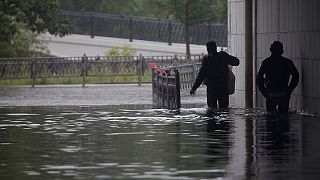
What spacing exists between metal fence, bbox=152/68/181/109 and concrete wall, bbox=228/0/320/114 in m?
1.94

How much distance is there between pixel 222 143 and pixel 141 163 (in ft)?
11.1

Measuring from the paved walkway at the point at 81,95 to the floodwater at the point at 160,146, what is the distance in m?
6.82

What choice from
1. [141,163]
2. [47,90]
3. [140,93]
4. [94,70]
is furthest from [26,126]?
[94,70]

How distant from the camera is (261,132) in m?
21.1

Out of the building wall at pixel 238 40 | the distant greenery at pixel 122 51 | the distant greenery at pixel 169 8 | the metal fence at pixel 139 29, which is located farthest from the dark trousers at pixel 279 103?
the metal fence at pixel 139 29

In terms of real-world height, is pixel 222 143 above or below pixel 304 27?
below

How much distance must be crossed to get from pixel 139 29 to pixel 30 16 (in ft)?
63.2

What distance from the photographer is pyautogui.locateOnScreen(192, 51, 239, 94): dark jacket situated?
27578mm

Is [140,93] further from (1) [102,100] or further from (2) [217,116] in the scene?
(2) [217,116]

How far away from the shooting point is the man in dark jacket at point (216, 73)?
27.6 metres

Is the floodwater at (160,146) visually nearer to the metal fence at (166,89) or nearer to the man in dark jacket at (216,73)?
the man in dark jacket at (216,73)

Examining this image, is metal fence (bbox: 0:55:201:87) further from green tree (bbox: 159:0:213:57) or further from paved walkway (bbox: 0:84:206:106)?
green tree (bbox: 159:0:213:57)

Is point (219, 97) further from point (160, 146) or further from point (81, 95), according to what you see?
point (81, 95)

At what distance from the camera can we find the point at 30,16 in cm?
5022
